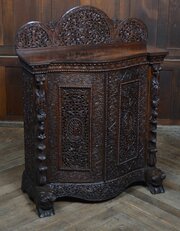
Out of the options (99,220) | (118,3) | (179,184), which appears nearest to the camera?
(99,220)

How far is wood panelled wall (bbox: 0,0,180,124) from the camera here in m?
3.60

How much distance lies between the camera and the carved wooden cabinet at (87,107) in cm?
236

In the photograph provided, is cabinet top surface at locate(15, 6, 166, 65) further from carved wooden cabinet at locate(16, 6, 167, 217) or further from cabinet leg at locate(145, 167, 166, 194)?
cabinet leg at locate(145, 167, 166, 194)

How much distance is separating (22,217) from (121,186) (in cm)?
61

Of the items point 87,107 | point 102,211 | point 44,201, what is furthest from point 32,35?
point 102,211

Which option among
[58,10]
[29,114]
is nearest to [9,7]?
[58,10]

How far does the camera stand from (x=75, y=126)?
8.02ft

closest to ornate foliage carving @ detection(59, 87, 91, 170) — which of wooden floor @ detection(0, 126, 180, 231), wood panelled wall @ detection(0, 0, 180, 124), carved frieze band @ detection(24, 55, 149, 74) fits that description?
carved frieze band @ detection(24, 55, 149, 74)

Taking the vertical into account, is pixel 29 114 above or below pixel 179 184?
above

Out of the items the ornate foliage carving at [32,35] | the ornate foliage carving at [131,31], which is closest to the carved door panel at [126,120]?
the ornate foliage carving at [131,31]

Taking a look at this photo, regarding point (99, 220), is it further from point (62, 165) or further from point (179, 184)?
point (179, 184)

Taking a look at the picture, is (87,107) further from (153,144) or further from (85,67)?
(153,144)

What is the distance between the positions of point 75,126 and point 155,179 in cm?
61

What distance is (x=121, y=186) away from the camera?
2605mm
